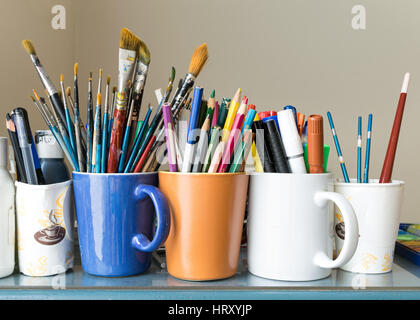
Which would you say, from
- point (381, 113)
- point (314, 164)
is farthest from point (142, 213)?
point (381, 113)

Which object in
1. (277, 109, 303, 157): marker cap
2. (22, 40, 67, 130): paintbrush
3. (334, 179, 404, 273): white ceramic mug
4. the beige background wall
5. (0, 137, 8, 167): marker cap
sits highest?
the beige background wall

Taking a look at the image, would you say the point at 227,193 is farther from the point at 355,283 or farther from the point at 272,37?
the point at 272,37

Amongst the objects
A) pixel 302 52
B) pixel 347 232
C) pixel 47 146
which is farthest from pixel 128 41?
pixel 302 52

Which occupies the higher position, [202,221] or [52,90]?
[52,90]

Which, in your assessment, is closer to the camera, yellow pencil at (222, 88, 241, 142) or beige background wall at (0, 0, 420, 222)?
yellow pencil at (222, 88, 241, 142)

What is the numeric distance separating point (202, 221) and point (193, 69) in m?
0.13

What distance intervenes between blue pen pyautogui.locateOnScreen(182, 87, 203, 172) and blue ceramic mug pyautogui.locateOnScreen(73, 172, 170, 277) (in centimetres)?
3

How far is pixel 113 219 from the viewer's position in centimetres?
36

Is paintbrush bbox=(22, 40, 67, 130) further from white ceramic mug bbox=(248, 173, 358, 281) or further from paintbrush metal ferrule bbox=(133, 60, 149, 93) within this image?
white ceramic mug bbox=(248, 173, 358, 281)

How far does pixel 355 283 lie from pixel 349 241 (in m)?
0.04

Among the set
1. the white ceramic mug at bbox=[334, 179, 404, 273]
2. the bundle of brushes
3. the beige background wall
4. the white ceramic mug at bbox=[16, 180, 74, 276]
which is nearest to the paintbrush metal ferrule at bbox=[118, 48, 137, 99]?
the bundle of brushes

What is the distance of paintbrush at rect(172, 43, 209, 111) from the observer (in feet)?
1.19

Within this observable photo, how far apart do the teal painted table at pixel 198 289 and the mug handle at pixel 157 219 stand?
31 mm

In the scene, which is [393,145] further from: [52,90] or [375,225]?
[52,90]
